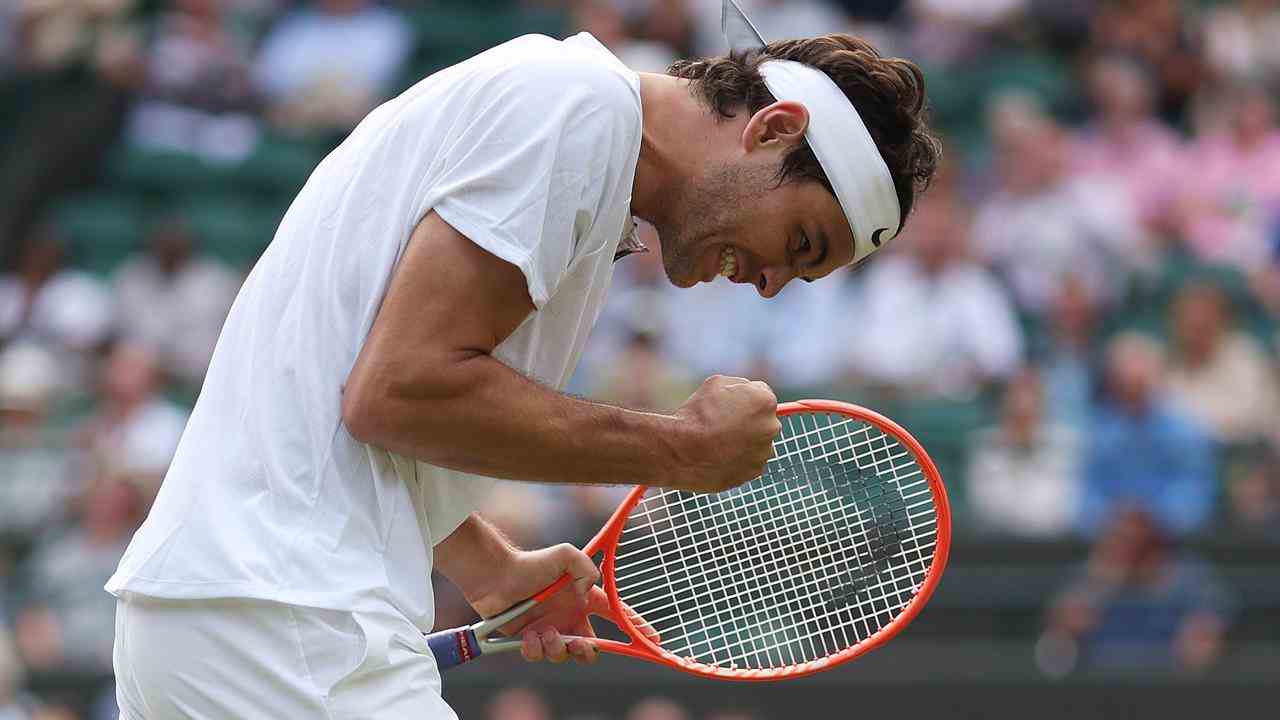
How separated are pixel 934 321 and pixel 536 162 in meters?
5.99

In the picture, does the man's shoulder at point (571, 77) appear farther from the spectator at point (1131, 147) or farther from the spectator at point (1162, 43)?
the spectator at point (1162, 43)

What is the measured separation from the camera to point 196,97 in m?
10.6

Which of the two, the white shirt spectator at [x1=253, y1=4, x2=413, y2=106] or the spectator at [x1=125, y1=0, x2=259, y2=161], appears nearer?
the white shirt spectator at [x1=253, y1=4, x2=413, y2=106]

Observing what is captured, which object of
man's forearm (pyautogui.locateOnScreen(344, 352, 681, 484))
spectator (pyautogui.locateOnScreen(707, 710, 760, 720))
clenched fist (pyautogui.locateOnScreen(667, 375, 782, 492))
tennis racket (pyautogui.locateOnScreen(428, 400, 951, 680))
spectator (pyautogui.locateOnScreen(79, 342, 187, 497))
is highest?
man's forearm (pyautogui.locateOnScreen(344, 352, 681, 484))

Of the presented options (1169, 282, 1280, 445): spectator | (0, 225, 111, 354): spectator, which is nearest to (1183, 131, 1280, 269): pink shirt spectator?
(1169, 282, 1280, 445): spectator

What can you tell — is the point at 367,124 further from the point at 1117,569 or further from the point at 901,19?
the point at 901,19

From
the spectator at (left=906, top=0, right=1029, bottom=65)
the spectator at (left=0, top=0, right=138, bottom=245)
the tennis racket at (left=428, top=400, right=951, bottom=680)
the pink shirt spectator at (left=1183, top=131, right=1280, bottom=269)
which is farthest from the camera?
the spectator at (left=0, top=0, right=138, bottom=245)

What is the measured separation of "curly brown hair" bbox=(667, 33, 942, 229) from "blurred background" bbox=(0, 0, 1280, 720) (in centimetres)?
429

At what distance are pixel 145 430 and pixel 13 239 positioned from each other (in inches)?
113

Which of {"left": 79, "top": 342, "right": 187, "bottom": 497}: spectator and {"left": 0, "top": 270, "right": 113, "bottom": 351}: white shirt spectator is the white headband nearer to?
{"left": 79, "top": 342, "right": 187, "bottom": 497}: spectator

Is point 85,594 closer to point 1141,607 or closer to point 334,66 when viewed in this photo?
point 334,66

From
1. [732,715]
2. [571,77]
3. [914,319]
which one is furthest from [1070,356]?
[571,77]

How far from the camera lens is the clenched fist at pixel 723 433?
2.79 meters

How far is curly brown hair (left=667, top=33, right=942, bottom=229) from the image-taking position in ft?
9.45
